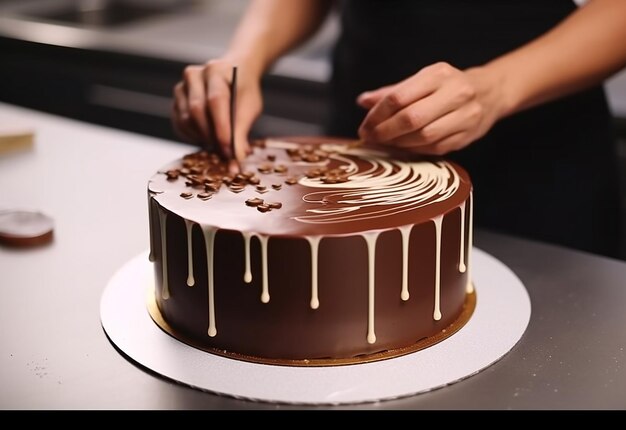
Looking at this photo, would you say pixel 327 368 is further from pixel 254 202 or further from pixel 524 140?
pixel 524 140

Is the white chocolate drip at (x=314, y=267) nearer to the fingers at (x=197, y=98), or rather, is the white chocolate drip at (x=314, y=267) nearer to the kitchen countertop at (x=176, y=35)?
the fingers at (x=197, y=98)

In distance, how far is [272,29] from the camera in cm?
201

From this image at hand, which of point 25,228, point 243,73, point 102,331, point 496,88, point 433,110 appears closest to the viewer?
point 102,331

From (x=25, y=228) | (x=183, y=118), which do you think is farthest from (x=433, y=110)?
(x=25, y=228)

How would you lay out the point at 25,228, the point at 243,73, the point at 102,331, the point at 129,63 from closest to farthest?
the point at 102,331 < the point at 25,228 < the point at 243,73 < the point at 129,63

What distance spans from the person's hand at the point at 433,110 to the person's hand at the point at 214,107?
0.24 meters

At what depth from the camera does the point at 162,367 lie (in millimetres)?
1239

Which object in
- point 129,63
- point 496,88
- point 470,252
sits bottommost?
point 129,63

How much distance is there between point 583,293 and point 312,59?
182cm

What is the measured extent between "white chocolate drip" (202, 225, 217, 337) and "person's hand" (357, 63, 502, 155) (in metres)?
0.37

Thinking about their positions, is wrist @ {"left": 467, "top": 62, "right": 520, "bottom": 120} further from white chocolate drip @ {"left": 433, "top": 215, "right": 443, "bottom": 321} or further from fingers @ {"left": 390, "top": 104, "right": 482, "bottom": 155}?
white chocolate drip @ {"left": 433, "top": 215, "right": 443, "bottom": 321}

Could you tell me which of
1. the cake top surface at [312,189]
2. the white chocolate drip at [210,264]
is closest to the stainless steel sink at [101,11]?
the cake top surface at [312,189]

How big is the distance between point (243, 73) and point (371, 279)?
0.70m

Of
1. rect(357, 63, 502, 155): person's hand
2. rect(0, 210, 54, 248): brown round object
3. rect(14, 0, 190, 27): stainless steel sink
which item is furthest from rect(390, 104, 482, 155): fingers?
rect(14, 0, 190, 27): stainless steel sink
